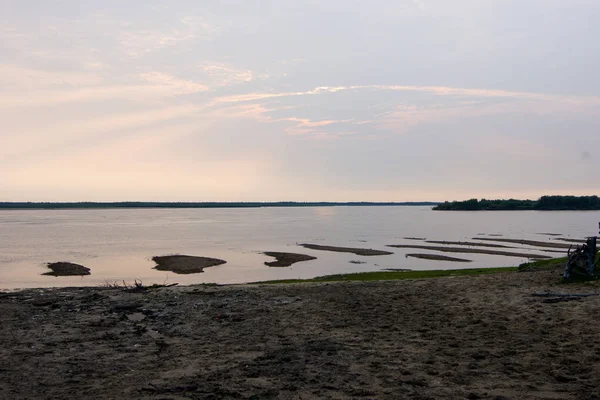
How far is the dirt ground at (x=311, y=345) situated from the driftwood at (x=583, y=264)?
99cm

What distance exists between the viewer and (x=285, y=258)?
47.3m

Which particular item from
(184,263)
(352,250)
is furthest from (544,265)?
(352,250)

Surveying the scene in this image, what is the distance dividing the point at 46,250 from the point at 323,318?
49595 millimetres

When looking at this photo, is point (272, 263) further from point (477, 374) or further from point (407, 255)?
point (477, 374)

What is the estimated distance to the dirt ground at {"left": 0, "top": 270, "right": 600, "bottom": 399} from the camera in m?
8.84

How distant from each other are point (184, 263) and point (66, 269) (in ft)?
30.8

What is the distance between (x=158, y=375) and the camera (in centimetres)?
982

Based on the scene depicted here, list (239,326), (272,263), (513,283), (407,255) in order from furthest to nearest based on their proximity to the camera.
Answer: (407,255)
(272,263)
(513,283)
(239,326)

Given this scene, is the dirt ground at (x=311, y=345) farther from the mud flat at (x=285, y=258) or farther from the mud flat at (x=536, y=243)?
the mud flat at (x=536, y=243)

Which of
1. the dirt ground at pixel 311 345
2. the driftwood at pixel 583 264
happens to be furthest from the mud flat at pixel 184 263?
the driftwood at pixel 583 264

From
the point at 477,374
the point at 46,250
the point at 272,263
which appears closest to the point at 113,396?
the point at 477,374

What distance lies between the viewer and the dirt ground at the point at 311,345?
348 inches

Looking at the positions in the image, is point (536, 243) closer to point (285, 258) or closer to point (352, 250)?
point (352, 250)

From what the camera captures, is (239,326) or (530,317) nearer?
(530,317)
